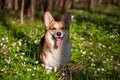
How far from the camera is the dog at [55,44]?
8883 mm

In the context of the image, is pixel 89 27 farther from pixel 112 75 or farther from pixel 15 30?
pixel 112 75

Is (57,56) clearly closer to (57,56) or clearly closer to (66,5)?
(57,56)

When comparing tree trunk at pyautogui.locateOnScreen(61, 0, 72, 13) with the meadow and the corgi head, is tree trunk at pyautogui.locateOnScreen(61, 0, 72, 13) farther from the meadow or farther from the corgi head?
the corgi head

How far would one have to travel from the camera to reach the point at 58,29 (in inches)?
348

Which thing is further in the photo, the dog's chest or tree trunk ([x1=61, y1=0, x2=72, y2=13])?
tree trunk ([x1=61, y1=0, x2=72, y2=13])

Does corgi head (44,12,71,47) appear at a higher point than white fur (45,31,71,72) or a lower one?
higher

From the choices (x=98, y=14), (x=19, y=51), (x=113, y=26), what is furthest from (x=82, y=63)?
(x=98, y=14)

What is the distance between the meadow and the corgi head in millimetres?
823

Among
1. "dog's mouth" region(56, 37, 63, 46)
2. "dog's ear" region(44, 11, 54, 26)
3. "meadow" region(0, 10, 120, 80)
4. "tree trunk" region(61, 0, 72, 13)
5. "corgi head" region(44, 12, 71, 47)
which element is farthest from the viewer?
"tree trunk" region(61, 0, 72, 13)

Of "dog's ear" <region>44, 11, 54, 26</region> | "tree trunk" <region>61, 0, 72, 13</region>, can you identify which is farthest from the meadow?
"tree trunk" <region>61, 0, 72, 13</region>

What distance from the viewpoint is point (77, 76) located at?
930 cm

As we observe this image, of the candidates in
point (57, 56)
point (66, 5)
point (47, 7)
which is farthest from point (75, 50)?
point (66, 5)

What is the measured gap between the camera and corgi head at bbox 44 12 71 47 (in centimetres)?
880

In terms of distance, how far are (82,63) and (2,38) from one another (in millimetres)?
2953
